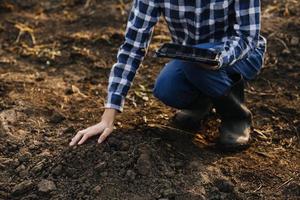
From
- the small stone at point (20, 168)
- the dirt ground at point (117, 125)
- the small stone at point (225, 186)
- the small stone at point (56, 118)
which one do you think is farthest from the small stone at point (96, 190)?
the small stone at point (56, 118)

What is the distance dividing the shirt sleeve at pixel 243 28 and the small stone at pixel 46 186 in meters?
0.75

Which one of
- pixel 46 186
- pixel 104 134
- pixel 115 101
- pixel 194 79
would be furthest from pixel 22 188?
pixel 194 79

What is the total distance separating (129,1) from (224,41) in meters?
1.57

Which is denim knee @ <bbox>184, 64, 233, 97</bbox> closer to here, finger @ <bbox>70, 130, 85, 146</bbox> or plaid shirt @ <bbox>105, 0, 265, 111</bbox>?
plaid shirt @ <bbox>105, 0, 265, 111</bbox>

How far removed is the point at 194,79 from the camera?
2340mm

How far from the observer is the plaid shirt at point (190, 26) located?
2.21 metres

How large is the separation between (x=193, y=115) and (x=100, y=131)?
0.42 meters

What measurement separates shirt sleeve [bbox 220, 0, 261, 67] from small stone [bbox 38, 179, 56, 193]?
0.75 m

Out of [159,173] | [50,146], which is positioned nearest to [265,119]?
[159,173]

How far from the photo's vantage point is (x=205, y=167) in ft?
7.48

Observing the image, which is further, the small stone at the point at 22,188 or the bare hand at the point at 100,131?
the bare hand at the point at 100,131

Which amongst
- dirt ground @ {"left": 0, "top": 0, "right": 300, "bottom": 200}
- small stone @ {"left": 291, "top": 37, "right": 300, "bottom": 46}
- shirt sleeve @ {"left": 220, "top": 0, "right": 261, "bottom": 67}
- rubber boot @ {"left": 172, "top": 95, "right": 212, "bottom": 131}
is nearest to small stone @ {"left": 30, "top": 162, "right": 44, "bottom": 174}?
dirt ground @ {"left": 0, "top": 0, "right": 300, "bottom": 200}

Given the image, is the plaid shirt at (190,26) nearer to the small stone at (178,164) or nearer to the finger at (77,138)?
the finger at (77,138)

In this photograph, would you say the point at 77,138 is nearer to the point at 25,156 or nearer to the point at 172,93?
the point at 25,156
